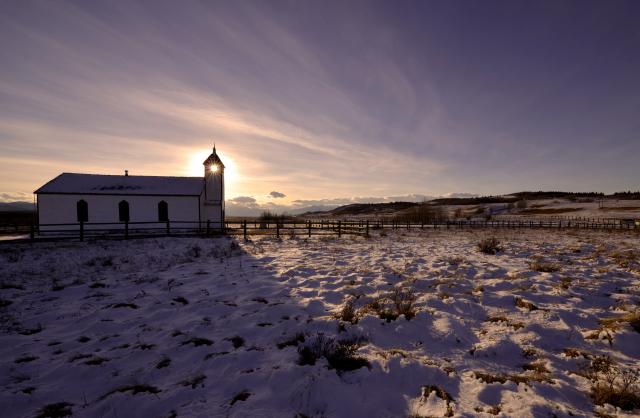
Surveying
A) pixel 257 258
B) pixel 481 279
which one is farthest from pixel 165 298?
pixel 481 279

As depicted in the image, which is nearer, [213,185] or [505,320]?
[505,320]

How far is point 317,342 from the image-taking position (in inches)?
169

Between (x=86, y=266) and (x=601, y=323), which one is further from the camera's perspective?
(x=86, y=266)

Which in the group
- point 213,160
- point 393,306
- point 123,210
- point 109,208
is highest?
point 213,160

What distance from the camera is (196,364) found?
394 centimetres

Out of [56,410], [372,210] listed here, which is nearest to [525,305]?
[56,410]

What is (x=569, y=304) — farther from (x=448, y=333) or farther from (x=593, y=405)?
(x=593, y=405)

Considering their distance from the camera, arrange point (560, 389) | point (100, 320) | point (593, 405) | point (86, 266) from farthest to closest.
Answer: point (86, 266) → point (100, 320) → point (560, 389) → point (593, 405)

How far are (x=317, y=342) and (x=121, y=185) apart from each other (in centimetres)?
3149

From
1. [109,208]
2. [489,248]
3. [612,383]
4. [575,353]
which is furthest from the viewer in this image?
[109,208]

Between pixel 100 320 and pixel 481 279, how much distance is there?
29.5 feet

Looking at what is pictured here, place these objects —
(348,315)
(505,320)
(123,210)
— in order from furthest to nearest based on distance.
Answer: (123,210) → (348,315) → (505,320)

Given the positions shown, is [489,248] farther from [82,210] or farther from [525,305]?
[82,210]

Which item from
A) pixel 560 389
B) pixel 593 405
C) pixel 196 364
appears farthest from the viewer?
pixel 196 364
